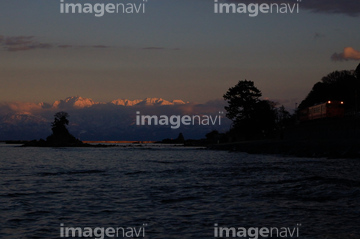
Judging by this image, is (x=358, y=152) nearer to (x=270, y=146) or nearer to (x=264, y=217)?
(x=270, y=146)

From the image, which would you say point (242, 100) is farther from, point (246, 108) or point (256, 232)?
point (256, 232)

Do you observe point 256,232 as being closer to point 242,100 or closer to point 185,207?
point 185,207

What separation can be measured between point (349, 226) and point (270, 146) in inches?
2738

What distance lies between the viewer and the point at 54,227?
13695 millimetres

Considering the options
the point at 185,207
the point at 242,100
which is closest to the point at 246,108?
the point at 242,100

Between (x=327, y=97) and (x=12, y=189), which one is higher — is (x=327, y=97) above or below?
above

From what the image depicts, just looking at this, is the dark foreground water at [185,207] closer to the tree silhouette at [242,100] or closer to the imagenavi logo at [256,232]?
the imagenavi logo at [256,232]

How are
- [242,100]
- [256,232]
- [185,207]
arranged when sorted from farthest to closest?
[242,100] < [185,207] < [256,232]

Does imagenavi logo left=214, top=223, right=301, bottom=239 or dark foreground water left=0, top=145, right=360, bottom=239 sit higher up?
dark foreground water left=0, top=145, right=360, bottom=239

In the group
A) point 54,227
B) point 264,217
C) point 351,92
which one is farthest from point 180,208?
point 351,92

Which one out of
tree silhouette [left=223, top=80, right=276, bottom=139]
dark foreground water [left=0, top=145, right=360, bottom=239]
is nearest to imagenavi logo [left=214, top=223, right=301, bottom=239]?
dark foreground water [left=0, top=145, right=360, bottom=239]

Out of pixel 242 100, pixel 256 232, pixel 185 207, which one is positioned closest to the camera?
pixel 256 232

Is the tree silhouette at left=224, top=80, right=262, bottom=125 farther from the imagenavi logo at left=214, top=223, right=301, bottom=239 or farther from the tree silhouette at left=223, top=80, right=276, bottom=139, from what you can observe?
the imagenavi logo at left=214, top=223, right=301, bottom=239

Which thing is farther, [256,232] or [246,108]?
[246,108]
